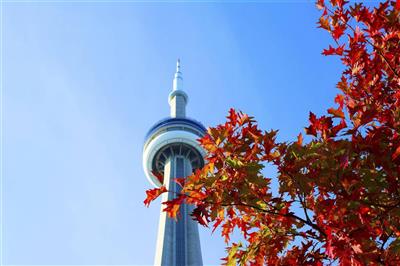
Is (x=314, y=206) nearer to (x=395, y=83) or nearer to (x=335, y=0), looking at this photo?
(x=395, y=83)

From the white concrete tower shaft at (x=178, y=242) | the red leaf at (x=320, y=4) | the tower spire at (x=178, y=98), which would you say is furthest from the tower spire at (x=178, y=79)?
the red leaf at (x=320, y=4)

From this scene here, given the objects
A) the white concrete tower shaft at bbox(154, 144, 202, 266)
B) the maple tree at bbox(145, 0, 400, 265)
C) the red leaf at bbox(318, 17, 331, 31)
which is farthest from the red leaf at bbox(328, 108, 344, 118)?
the white concrete tower shaft at bbox(154, 144, 202, 266)

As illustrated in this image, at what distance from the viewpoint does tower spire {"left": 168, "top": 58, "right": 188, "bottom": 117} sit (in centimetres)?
8138

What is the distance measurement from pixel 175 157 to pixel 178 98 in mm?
14151

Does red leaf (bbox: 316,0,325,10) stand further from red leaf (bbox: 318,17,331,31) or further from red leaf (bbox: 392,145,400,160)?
red leaf (bbox: 392,145,400,160)

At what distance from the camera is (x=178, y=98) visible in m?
84.6

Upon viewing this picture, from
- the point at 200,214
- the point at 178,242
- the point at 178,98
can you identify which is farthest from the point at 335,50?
the point at 178,98

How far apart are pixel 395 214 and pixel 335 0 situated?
9.06ft

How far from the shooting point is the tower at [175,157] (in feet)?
204

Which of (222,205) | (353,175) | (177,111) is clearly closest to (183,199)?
(222,205)

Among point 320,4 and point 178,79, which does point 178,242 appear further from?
point 320,4

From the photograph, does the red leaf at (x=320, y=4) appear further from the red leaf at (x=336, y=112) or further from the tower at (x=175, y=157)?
the tower at (x=175, y=157)

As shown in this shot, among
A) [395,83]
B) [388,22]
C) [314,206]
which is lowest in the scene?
[314,206]

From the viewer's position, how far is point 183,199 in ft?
15.5
